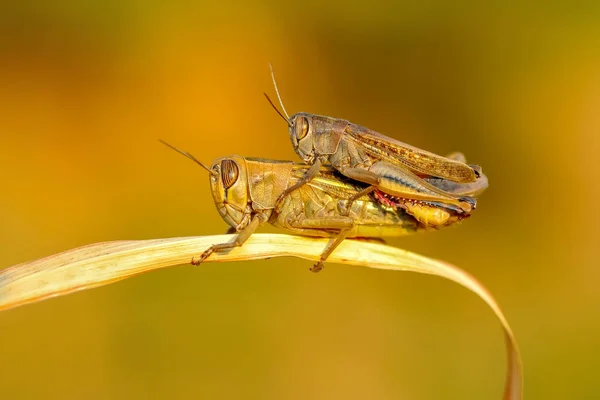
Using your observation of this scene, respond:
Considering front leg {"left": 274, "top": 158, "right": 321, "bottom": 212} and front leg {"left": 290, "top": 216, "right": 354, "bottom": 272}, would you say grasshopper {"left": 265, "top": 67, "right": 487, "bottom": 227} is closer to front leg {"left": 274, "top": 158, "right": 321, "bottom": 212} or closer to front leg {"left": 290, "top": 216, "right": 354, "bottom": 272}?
front leg {"left": 274, "top": 158, "right": 321, "bottom": 212}

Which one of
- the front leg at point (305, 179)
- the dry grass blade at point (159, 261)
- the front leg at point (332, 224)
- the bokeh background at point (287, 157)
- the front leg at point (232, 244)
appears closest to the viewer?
the dry grass blade at point (159, 261)

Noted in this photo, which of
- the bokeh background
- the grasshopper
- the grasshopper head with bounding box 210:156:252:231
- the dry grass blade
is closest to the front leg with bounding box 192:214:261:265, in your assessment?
the dry grass blade

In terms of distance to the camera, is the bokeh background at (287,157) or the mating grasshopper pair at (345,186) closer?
the mating grasshopper pair at (345,186)

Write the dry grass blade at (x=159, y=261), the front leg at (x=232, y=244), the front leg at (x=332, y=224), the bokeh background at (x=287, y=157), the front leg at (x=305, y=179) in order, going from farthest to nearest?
the bokeh background at (x=287, y=157) → the front leg at (x=305, y=179) → the front leg at (x=332, y=224) → the front leg at (x=232, y=244) → the dry grass blade at (x=159, y=261)

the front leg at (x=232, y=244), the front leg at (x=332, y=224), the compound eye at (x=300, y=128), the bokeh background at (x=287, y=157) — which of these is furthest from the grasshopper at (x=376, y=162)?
the bokeh background at (x=287, y=157)

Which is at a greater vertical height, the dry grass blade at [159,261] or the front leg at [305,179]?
the front leg at [305,179]

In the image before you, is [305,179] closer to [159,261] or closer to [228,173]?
[228,173]

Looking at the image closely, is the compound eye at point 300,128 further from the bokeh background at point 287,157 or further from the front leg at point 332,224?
the bokeh background at point 287,157

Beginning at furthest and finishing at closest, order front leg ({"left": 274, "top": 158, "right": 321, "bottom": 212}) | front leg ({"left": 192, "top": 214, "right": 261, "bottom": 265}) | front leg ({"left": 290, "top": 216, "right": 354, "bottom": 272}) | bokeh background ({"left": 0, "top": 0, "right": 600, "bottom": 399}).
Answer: bokeh background ({"left": 0, "top": 0, "right": 600, "bottom": 399}) < front leg ({"left": 274, "top": 158, "right": 321, "bottom": 212}) < front leg ({"left": 290, "top": 216, "right": 354, "bottom": 272}) < front leg ({"left": 192, "top": 214, "right": 261, "bottom": 265})

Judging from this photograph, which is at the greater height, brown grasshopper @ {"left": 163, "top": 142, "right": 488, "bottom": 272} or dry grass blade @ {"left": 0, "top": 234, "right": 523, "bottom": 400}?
brown grasshopper @ {"left": 163, "top": 142, "right": 488, "bottom": 272}

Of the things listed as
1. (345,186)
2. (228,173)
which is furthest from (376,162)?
(228,173)
